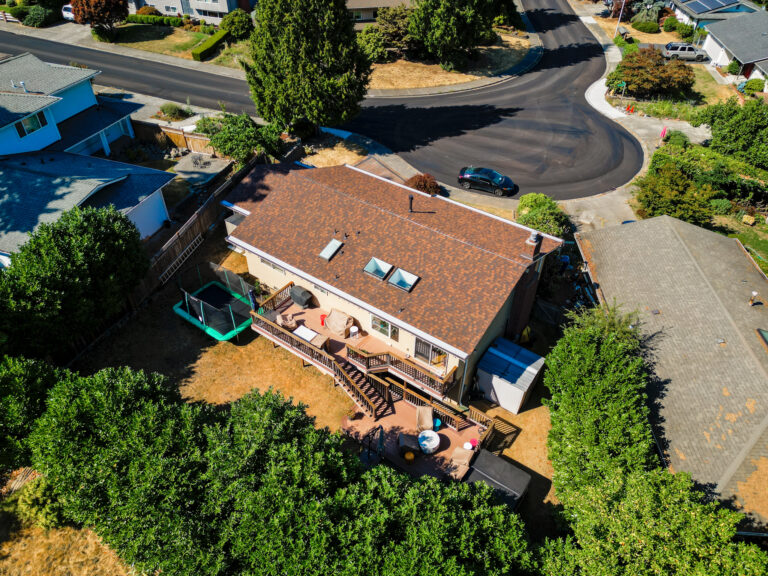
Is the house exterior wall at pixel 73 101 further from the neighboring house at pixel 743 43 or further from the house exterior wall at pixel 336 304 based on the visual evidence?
the neighboring house at pixel 743 43

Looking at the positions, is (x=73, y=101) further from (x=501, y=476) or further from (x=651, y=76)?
(x=651, y=76)

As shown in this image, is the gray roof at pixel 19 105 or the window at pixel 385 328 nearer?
the window at pixel 385 328

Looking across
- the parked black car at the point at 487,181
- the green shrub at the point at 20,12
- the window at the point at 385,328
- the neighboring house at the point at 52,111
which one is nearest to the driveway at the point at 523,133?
the parked black car at the point at 487,181

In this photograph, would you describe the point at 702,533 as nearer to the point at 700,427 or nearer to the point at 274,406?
the point at 700,427

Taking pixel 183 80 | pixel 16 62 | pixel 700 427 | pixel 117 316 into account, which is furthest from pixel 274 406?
pixel 183 80

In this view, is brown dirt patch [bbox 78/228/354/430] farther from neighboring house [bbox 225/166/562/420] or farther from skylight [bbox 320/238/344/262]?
skylight [bbox 320/238/344/262]

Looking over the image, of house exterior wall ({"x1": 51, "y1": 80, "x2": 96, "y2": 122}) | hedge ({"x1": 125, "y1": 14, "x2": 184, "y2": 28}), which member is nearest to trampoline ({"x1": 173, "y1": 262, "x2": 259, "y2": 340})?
house exterior wall ({"x1": 51, "y1": 80, "x2": 96, "y2": 122})
